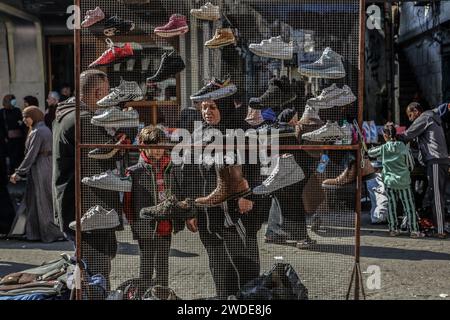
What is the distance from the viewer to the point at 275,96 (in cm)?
505

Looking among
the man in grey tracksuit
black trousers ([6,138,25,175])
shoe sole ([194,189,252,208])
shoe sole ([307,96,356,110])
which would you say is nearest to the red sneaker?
shoe sole ([194,189,252,208])

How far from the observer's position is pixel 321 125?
16.6 feet

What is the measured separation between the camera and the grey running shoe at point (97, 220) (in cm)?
520

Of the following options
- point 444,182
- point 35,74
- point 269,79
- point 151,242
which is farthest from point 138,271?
point 35,74

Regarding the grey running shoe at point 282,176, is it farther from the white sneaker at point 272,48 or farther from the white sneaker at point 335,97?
the white sneaker at point 272,48

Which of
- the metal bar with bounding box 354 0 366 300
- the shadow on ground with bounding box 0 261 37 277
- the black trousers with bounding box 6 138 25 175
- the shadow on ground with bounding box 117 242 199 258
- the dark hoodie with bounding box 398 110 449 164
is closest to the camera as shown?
the metal bar with bounding box 354 0 366 300

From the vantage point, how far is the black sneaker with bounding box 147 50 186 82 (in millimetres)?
5117

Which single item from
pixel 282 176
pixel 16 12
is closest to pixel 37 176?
pixel 282 176

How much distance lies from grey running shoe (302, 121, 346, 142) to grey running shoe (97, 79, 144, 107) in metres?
1.33

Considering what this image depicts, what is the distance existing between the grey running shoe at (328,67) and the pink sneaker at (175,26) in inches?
39.4

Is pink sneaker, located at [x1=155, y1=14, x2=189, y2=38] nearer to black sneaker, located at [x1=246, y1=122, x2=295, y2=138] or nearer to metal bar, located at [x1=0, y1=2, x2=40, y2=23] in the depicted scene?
black sneaker, located at [x1=246, y1=122, x2=295, y2=138]

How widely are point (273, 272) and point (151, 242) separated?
0.99m

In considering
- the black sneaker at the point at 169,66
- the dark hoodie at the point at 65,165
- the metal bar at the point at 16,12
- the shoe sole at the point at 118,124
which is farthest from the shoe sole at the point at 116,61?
the metal bar at the point at 16,12
